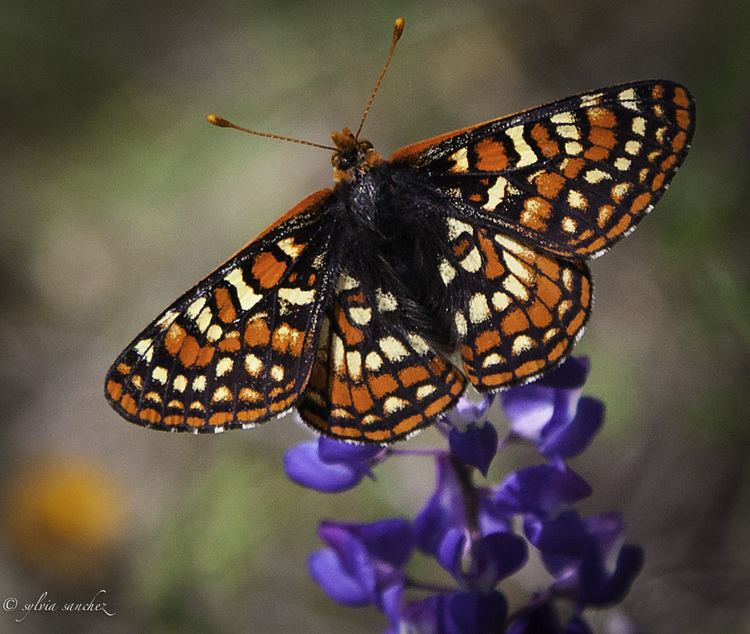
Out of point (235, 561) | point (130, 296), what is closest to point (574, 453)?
point (235, 561)

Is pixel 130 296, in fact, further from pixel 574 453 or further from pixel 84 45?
pixel 574 453

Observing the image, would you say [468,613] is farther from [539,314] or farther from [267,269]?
[267,269]

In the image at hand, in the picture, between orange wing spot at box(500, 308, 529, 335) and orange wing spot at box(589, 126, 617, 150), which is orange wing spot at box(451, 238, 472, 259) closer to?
orange wing spot at box(500, 308, 529, 335)

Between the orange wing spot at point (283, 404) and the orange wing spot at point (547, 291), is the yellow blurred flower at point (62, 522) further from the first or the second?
the orange wing spot at point (547, 291)

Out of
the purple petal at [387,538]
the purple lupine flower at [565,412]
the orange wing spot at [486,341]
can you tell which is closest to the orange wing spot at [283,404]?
the purple petal at [387,538]

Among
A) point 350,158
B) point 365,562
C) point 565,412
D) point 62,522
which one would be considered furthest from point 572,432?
point 62,522

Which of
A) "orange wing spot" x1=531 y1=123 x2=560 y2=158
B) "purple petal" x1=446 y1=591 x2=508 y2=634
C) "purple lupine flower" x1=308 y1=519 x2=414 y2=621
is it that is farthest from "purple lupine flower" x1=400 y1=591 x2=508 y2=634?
"orange wing spot" x1=531 y1=123 x2=560 y2=158
